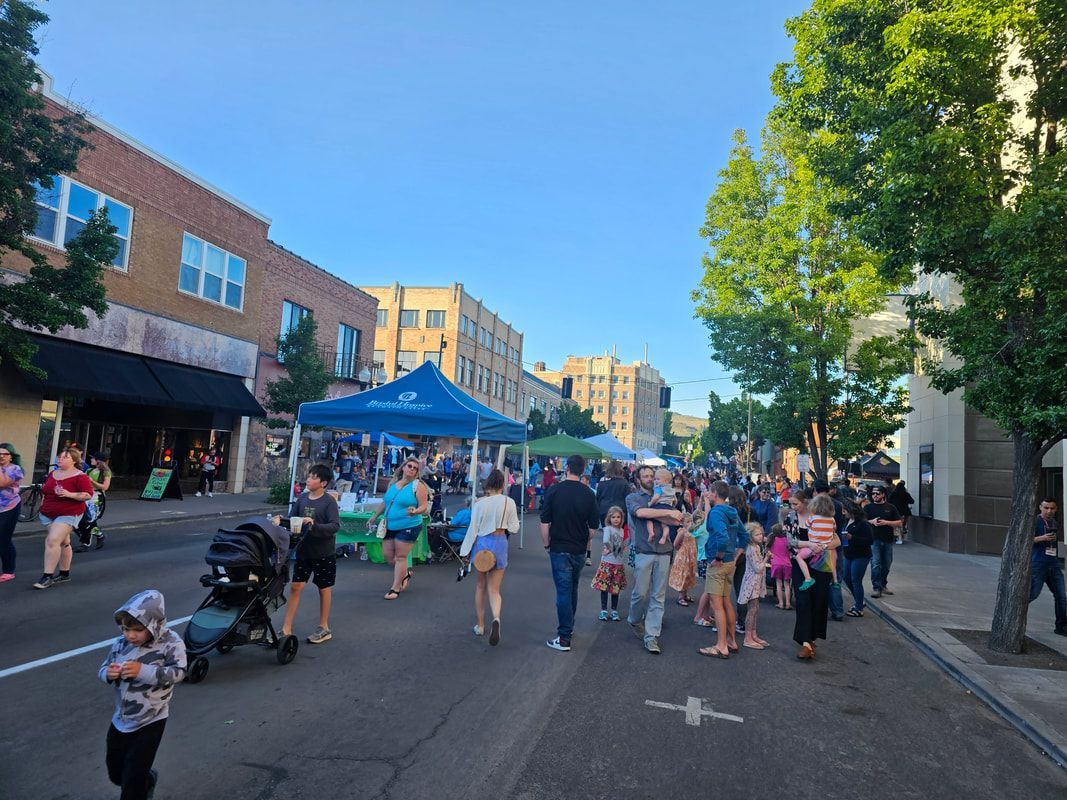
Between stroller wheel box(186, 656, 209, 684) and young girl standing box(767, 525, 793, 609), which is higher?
young girl standing box(767, 525, 793, 609)

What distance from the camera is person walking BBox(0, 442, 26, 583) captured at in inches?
320

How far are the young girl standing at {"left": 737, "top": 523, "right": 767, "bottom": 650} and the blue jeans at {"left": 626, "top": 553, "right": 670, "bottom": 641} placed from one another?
1.01 meters

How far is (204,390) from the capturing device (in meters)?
20.5

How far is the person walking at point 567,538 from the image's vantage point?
22.7 ft

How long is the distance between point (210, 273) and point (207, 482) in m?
6.79

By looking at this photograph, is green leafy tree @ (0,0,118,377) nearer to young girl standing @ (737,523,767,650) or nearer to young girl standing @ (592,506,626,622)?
young girl standing @ (592,506,626,622)

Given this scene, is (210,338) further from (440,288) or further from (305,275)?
(440,288)

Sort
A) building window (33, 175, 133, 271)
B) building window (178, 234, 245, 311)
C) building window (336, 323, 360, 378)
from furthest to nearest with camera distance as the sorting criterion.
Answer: building window (336, 323, 360, 378) < building window (178, 234, 245, 311) < building window (33, 175, 133, 271)

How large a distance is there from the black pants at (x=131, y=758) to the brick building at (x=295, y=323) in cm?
2230

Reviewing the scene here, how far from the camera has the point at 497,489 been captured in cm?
736

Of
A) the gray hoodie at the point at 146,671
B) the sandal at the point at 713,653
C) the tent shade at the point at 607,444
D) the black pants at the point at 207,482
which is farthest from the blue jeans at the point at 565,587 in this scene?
the tent shade at the point at 607,444

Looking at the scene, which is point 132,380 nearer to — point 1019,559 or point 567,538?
point 567,538

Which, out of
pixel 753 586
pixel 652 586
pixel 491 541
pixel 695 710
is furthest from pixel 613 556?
pixel 695 710

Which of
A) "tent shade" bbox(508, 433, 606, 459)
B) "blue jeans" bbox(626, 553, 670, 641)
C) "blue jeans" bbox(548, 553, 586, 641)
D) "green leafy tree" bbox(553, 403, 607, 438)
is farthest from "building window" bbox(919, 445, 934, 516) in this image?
"green leafy tree" bbox(553, 403, 607, 438)
